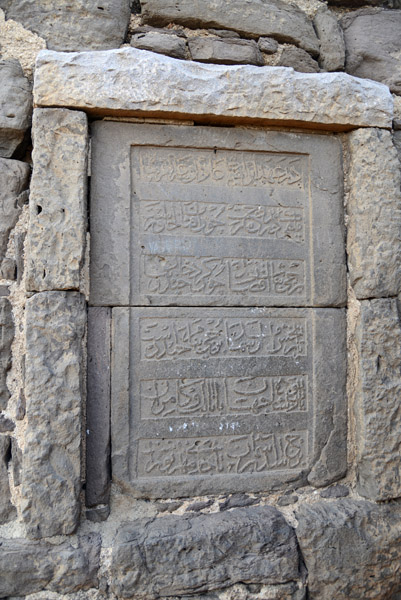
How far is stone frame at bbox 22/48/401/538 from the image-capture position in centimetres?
209

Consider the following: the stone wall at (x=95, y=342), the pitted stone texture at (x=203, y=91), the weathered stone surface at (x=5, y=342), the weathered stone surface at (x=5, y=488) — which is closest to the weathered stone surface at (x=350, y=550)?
the stone wall at (x=95, y=342)

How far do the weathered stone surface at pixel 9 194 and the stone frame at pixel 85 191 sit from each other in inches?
6.1

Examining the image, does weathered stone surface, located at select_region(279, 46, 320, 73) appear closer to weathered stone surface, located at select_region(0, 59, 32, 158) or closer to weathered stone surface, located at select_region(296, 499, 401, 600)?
weathered stone surface, located at select_region(0, 59, 32, 158)

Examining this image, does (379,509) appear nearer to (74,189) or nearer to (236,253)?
(236,253)

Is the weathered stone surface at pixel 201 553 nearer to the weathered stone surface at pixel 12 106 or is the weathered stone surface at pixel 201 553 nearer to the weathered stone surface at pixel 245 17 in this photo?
the weathered stone surface at pixel 12 106

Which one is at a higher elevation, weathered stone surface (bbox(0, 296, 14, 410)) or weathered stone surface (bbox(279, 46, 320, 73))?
weathered stone surface (bbox(279, 46, 320, 73))

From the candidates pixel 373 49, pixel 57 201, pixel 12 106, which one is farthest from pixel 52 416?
pixel 373 49

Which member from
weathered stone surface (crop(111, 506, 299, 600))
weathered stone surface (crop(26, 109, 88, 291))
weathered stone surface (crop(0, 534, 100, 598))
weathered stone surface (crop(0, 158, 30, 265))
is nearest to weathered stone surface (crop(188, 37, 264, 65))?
weathered stone surface (crop(26, 109, 88, 291))

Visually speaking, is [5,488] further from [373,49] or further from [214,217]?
[373,49]

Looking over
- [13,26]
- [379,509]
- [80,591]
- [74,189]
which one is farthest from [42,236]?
[379,509]

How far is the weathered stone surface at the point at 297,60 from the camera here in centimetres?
258

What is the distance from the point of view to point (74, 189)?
2.20 meters

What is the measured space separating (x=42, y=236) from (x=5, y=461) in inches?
40.2

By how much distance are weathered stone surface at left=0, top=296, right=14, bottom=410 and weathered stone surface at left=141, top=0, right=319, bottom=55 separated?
1.62m
